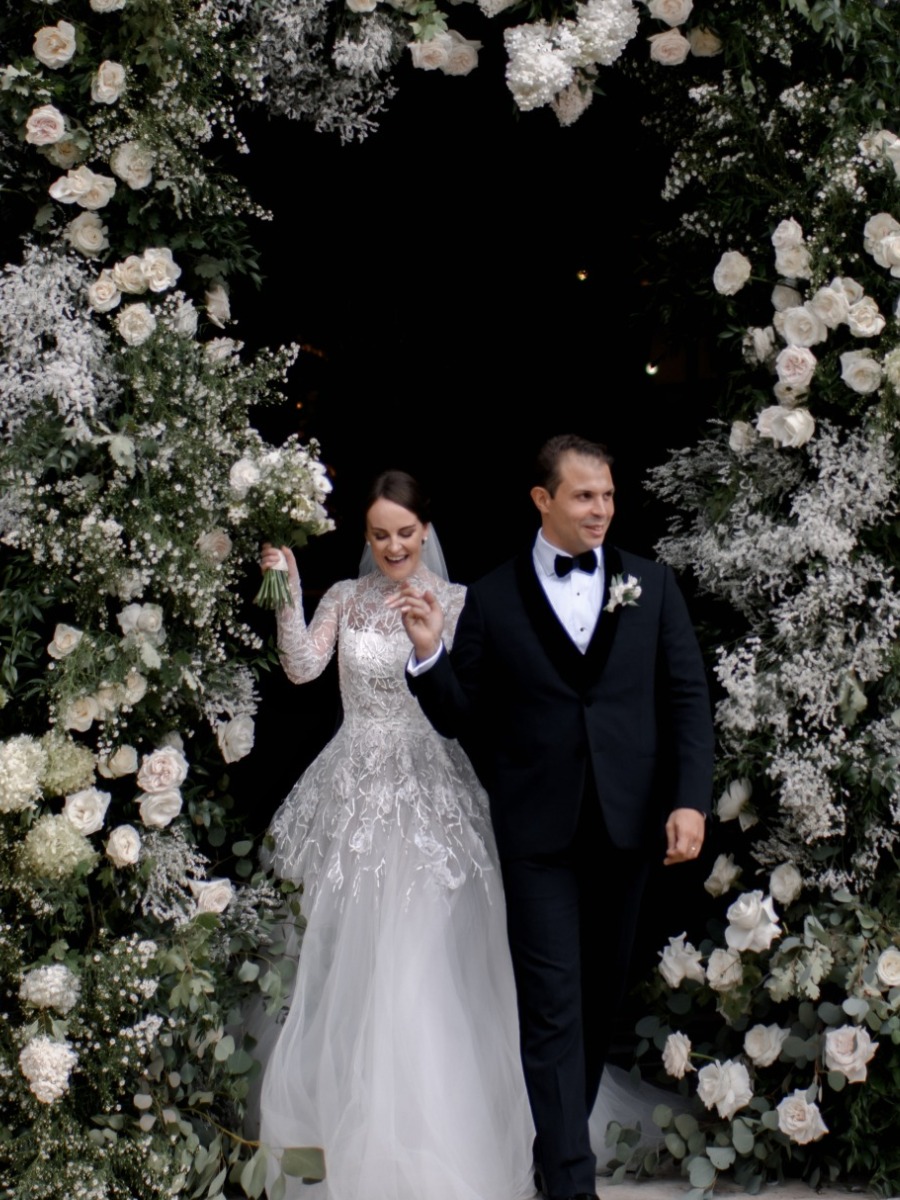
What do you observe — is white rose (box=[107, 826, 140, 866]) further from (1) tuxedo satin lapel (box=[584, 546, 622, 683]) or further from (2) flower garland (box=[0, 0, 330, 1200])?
(1) tuxedo satin lapel (box=[584, 546, 622, 683])

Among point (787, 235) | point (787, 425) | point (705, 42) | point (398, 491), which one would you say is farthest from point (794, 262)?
point (398, 491)

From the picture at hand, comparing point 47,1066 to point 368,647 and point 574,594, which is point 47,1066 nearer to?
point 368,647

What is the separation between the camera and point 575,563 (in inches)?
165

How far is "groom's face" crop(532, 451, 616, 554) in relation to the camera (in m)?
4.10

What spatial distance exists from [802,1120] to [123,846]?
6.26ft

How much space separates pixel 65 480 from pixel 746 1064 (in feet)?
7.99

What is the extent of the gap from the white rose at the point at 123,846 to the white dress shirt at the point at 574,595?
124cm

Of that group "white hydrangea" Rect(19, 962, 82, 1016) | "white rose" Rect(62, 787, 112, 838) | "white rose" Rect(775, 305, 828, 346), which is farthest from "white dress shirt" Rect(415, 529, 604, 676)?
"white hydrangea" Rect(19, 962, 82, 1016)

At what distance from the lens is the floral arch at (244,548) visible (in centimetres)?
400

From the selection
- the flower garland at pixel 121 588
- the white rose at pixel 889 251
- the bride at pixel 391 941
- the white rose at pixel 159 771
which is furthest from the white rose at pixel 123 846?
the white rose at pixel 889 251

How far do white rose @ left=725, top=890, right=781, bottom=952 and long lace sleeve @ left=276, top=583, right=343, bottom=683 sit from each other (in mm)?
1340

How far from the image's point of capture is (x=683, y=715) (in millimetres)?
4168

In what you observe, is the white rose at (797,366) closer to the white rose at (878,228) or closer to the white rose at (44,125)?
the white rose at (878,228)

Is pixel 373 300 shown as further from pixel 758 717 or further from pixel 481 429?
pixel 758 717
